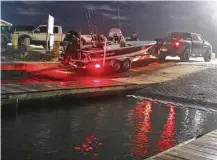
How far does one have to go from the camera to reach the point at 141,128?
971cm

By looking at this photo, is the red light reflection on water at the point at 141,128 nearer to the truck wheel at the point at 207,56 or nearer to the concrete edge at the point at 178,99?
the concrete edge at the point at 178,99

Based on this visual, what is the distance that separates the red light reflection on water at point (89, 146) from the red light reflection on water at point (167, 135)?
1.41 meters

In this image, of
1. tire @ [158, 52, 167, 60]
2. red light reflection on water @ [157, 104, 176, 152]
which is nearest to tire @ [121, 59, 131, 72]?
tire @ [158, 52, 167, 60]

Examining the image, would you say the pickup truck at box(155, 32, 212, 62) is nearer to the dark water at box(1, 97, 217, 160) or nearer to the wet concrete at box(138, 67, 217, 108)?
the wet concrete at box(138, 67, 217, 108)

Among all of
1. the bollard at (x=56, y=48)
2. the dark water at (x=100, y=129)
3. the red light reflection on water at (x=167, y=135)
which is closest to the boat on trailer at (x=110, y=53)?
the dark water at (x=100, y=129)

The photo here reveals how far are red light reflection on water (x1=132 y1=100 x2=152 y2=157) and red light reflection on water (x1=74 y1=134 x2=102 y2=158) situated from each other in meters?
0.84

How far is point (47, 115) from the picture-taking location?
427 inches

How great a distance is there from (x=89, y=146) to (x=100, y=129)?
4.91 ft

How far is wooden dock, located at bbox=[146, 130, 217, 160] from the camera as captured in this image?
614 centimetres

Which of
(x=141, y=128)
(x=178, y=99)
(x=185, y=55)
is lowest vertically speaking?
(x=141, y=128)

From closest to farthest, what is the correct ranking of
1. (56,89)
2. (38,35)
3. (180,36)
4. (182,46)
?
(56,89), (182,46), (180,36), (38,35)

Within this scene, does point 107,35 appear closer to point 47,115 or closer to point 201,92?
point 201,92

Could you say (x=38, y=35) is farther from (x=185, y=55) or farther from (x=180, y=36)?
(x=185, y=55)

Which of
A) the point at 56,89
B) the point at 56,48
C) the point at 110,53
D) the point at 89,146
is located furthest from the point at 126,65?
the point at 89,146
